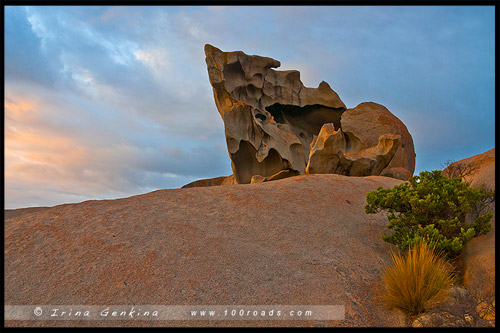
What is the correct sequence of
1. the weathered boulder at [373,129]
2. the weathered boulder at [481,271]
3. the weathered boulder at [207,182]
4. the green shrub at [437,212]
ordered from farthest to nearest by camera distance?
1. the weathered boulder at [207,182]
2. the weathered boulder at [373,129]
3. the green shrub at [437,212]
4. the weathered boulder at [481,271]

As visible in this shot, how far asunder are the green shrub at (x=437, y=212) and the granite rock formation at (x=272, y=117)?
1862cm

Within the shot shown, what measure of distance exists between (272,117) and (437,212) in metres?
24.5

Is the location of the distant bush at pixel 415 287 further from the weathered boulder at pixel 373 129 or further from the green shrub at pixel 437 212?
the weathered boulder at pixel 373 129

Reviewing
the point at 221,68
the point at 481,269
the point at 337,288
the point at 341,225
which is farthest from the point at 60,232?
the point at 221,68

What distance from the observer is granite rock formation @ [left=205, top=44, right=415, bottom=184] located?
28828 mm

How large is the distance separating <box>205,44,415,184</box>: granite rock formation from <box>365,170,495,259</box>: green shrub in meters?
18.6

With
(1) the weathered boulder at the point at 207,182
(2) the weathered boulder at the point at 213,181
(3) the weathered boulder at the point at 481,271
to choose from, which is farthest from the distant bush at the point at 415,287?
(1) the weathered boulder at the point at 207,182

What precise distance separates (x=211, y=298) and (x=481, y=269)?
446cm

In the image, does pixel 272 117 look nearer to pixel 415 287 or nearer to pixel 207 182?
pixel 207 182

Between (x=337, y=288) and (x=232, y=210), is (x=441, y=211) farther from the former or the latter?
(x=232, y=210)

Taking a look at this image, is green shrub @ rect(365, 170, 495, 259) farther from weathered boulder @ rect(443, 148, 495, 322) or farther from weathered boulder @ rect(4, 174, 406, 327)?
weathered boulder @ rect(4, 174, 406, 327)

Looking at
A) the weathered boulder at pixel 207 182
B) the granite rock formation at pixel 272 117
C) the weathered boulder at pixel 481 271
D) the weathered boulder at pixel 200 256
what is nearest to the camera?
the weathered boulder at pixel 481 271

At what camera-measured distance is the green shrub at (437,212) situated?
6.41 metres

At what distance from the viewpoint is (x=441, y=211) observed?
23.2 feet
